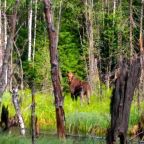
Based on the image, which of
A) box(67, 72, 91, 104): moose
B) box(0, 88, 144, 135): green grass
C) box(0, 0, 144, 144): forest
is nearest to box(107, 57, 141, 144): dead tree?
box(0, 0, 144, 144): forest

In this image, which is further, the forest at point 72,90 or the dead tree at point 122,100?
the forest at point 72,90

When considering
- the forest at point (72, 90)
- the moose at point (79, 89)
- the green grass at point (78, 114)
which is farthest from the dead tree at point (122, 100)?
the moose at point (79, 89)

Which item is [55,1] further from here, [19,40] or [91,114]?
[19,40]

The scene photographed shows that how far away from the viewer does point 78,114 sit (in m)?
16.2

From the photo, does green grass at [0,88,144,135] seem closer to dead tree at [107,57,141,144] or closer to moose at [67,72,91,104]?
moose at [67,72,91,104]

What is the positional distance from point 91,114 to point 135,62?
25.3ft

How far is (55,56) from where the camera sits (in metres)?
12.2

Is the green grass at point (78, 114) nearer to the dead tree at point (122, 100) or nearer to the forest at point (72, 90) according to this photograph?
the forest at point (72, 90)

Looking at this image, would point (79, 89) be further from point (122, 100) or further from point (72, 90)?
point (122, 100)

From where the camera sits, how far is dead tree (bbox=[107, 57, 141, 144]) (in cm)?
856

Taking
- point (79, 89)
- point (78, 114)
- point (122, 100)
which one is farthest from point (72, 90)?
point (122, 100)

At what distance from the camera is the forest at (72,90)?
8.73 m

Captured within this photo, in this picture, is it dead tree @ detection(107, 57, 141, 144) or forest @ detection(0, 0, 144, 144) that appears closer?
dead tree @ detection(107, 57, 141, 144)

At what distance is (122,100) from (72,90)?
41.9ft
